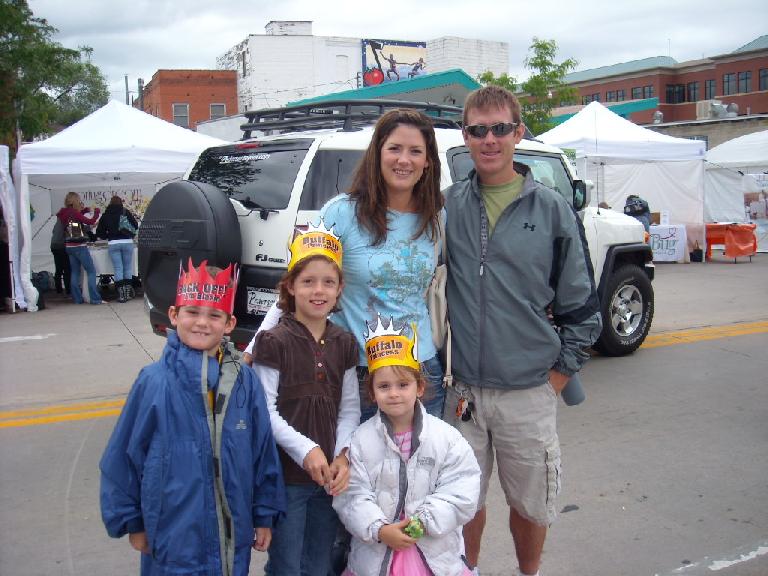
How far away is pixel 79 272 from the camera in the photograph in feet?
39.7

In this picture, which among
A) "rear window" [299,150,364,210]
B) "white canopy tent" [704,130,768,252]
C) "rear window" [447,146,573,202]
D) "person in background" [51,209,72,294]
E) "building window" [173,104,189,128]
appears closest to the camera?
"rear window" [299,150,364,210]

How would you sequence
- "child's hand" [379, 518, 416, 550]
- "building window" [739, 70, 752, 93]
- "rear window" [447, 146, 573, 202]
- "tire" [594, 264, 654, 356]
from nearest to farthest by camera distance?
1. "child's hand" [379, 518, 416, 550]
2. "rear window" [447, 146, 573, 202]
3. "tire" [594, 264, 654, 356]
4. "building window" [739, 70, 752, 93]

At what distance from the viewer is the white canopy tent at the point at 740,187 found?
20.1 m

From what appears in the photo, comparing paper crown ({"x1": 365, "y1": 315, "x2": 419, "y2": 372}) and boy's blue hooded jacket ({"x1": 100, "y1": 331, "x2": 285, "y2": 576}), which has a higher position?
paper crown ({"x1": 365, "y1": 315, "x2": 419, "y2": 372})

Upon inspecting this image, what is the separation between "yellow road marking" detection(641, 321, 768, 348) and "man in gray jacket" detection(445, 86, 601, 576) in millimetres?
5822

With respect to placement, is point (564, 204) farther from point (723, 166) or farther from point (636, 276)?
point (723, 166)

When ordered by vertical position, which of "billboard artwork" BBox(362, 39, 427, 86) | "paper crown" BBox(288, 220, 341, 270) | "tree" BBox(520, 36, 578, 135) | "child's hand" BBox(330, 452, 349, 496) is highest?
"billboard artwork" BBox(362, 39, 427, 86)

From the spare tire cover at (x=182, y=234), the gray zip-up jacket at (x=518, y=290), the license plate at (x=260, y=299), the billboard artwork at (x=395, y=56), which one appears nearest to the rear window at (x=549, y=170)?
the license plate at (x=260, y=299)

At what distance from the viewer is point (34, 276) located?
12523 millimetres

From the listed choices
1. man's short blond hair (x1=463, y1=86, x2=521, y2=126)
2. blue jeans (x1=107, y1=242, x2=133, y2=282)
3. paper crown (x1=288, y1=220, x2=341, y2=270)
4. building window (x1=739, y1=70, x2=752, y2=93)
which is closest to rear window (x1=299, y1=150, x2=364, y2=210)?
man's short blond hair (x1=463, y1=86, x2=521, y2=126)

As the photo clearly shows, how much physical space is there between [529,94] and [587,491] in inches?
841

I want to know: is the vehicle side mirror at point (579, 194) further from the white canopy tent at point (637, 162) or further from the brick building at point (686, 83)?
the brick building at point (686, 83)

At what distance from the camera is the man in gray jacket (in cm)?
262

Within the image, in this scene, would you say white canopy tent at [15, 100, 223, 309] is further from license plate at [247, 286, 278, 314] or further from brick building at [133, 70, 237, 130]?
brick building at [133, 70, 237, 130]
